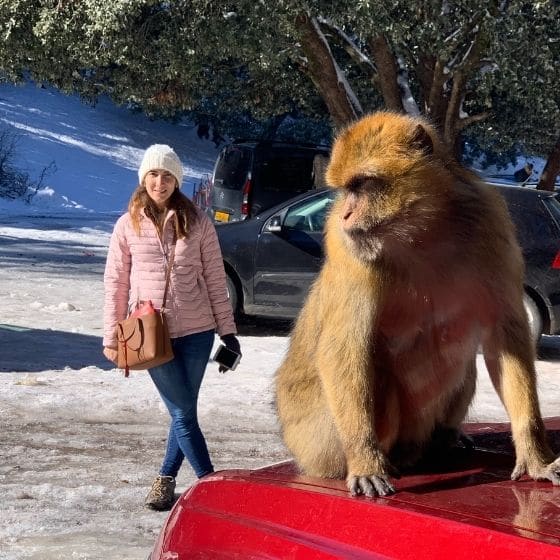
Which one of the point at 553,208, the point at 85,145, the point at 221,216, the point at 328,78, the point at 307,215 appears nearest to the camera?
the point at 553,208

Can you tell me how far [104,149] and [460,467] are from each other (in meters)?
40.6

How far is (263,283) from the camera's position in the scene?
11391 mm

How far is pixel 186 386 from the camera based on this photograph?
17.9ft

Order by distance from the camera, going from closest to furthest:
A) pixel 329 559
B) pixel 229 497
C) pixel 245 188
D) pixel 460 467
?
pixel 329 559 → pixel 229 497 → pixel 460 467 → pixel 245 188

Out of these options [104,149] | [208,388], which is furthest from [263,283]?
[104,149]

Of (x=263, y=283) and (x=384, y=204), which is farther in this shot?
(x=263, y=283)

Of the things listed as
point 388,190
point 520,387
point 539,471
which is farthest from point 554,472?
point 388,190

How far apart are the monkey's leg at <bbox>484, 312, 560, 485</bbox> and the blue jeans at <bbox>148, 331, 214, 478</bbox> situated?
247 cm

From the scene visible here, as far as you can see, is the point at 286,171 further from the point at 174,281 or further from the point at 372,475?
the point at 372,475

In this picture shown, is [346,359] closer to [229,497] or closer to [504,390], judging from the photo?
[504,390]

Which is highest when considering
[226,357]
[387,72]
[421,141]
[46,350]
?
[387,72]

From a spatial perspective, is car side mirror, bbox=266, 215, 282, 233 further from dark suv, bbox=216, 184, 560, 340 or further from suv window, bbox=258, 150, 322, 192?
suv window, bbox=258, 150, 322, 192

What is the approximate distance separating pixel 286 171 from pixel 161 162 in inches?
465

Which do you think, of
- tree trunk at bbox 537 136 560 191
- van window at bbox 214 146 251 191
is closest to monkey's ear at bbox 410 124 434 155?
van window at bbox 214 146 251 191
